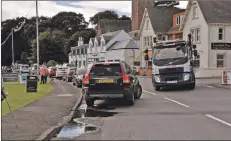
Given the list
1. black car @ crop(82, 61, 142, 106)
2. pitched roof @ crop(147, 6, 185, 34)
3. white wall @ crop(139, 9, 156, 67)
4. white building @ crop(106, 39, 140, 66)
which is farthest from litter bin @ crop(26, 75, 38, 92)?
white building @ crop(106, 39, 140, 66)

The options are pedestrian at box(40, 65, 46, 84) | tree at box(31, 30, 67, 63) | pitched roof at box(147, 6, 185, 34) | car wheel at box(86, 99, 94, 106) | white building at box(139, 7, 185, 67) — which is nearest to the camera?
car wheel at box(86, 99, 94, 106)

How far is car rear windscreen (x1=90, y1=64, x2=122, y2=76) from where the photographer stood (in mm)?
15617

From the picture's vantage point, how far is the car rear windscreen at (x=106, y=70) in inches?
615

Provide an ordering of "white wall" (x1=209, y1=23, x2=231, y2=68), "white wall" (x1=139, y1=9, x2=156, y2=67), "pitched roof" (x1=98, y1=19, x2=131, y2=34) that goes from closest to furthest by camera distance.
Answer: "white wall" (x1=209, y1=23, x2=231, y2=68) → "white wall" (x1=139, y1=9, x2=156, y2=67) → "pitched roof" (x1=98, y1=19, x2=131, y2=34)

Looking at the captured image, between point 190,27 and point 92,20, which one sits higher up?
point 92,20

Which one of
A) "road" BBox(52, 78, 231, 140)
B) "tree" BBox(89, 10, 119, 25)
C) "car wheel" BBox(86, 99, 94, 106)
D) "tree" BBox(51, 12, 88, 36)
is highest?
"tree" BBox(89, 10, 119, 25)

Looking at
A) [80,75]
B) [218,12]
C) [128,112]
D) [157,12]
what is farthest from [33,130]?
[157,12]

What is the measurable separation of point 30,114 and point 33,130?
3.37 meters

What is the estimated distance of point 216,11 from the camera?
44906 millimetres

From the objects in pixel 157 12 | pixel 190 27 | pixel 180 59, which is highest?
pixel 157 12

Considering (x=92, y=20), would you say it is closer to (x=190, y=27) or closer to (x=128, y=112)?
(x=190, y=27)

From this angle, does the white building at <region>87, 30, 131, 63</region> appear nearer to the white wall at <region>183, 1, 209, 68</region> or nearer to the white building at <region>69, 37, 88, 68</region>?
the white building at <region>69, 37, 88, 68</region>

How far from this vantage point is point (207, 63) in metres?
43.2

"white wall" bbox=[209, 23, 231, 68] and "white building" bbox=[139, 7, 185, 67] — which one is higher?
"white building" bbox=[139, 7, 185, 67]
